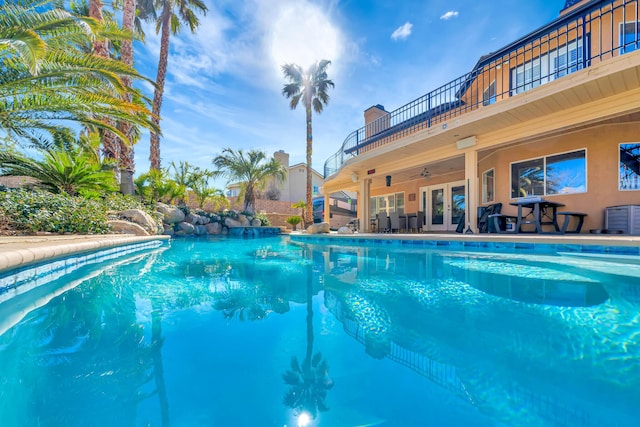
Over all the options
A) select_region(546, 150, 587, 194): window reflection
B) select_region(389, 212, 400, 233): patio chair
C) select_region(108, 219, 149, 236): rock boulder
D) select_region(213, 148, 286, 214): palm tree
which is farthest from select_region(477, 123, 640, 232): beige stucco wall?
select_region(213, 148, 286, 214): palm tree

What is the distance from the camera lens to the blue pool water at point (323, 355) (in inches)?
47.2

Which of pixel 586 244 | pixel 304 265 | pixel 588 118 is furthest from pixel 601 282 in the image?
pixel 588 118

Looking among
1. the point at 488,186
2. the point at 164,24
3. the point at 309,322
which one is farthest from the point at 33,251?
the point at 164,24

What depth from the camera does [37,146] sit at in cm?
771

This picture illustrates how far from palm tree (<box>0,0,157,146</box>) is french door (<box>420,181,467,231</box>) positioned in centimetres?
1151

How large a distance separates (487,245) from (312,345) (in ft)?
20.7

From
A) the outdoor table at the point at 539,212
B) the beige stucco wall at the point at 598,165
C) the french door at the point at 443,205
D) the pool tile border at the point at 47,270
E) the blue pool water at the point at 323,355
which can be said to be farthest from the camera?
the french door at the point at 443,205

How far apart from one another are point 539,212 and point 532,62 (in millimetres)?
3647

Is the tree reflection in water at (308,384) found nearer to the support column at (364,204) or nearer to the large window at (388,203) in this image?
the support column at (364,204)

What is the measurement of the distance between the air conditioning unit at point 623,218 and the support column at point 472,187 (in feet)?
9.24

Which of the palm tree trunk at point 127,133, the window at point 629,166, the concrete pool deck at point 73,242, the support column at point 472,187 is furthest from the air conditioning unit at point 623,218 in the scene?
the palm tree trunk at point 127,133

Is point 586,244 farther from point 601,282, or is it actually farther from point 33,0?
point 33,0

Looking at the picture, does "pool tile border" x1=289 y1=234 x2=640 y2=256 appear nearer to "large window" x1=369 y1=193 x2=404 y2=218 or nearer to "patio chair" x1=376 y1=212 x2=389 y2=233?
"patio chair" x1=376 y1=212 x2=389 y2=233

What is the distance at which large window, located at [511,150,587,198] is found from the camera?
741 centimetres
